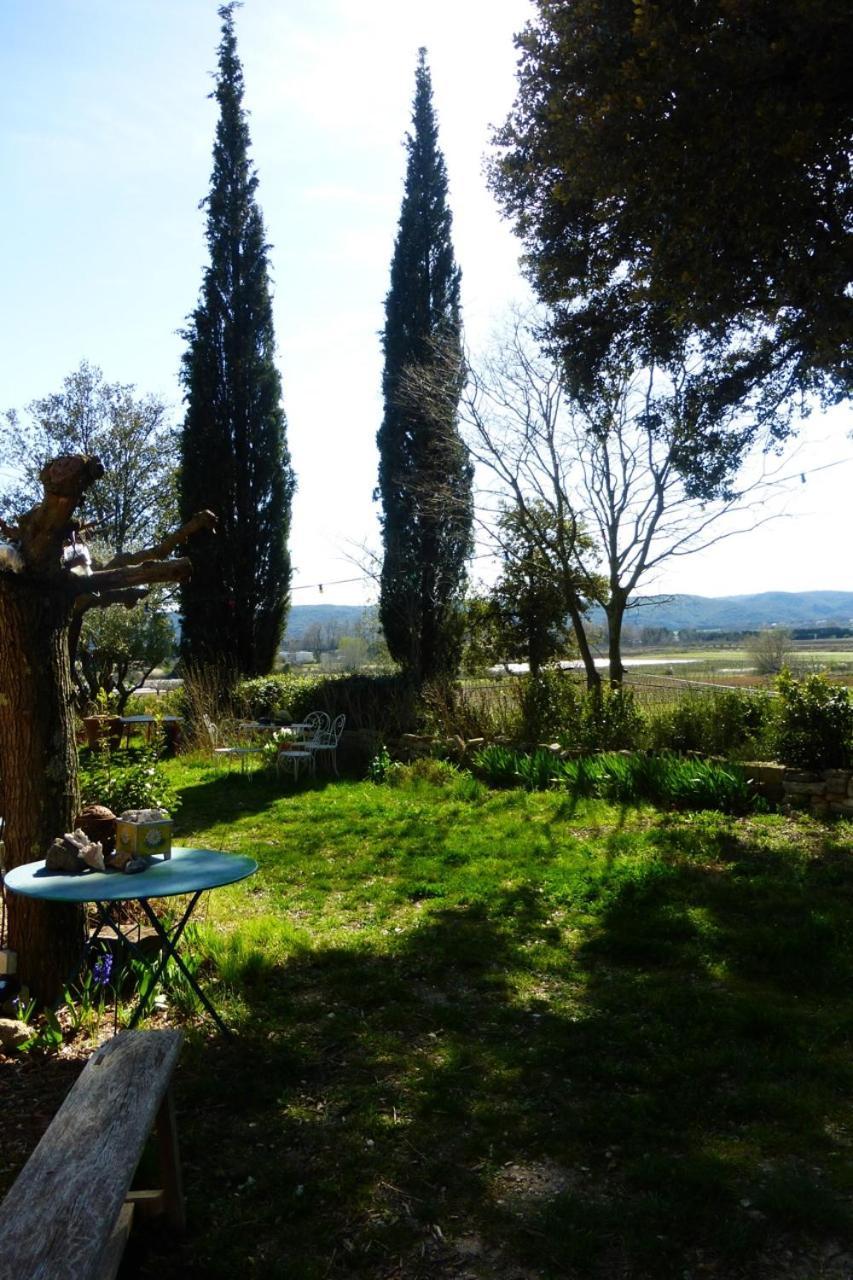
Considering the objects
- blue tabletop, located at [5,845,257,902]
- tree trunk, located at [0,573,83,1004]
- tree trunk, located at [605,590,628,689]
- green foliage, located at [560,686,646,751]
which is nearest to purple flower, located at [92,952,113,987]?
tree trunk, located at [0,573,83,1004]

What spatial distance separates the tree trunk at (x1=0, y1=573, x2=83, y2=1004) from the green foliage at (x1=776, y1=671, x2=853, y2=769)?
19.2ft

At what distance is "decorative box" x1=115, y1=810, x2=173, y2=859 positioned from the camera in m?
3.41

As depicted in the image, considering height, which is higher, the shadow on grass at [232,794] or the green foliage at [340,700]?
the green foliage at [340,700]

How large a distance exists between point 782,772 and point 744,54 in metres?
5.15

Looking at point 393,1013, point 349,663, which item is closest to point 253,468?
point 349,663

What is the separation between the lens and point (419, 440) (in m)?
15.8

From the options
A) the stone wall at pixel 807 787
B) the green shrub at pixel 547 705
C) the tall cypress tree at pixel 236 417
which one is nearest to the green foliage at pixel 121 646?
the tall cypress tree at pixel 236 417

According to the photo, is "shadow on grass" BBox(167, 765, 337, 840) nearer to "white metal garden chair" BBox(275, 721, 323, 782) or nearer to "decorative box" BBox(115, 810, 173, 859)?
"white metal garden chair" BBox(275, 721, 323, 782)

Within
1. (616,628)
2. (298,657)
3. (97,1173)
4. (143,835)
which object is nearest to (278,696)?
(616,628)

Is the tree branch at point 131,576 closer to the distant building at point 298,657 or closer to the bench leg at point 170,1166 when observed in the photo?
the bench leg at point 170,1166

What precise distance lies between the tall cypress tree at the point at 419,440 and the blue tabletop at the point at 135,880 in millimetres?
11098

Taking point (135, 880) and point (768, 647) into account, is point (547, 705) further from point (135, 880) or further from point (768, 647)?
point (135, 880)

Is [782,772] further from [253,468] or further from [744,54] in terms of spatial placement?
[253,468]

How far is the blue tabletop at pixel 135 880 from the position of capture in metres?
2.95
